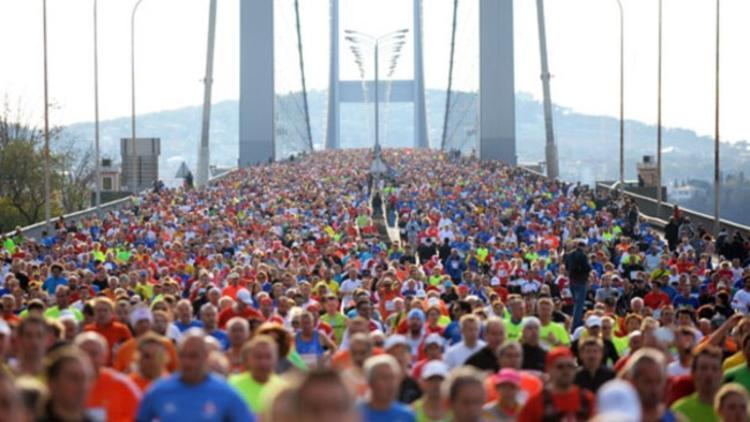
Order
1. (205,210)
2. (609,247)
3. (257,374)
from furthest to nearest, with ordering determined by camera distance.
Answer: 1. (205,210)
2. (609,247)
3. (257,374)

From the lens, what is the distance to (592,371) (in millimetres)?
10891

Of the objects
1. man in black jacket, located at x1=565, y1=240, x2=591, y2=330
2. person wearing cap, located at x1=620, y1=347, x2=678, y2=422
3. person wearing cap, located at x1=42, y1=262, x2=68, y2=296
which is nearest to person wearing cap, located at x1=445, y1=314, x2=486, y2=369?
person wearing cap, located at x1=620, y1=347, x2=678, y2=422

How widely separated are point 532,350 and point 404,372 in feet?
5.83

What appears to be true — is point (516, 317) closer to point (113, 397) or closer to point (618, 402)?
point (113, 397)

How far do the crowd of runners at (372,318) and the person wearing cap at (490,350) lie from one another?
0.02 m

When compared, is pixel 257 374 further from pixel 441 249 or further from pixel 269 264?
pixel 441 249

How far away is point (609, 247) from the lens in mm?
31859

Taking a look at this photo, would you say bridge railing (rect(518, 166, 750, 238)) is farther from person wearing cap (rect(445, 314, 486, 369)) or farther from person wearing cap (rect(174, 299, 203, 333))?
person wearing cap (rect(445, 314, 486, 369))

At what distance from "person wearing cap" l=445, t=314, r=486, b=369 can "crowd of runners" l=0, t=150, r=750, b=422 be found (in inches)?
0.8

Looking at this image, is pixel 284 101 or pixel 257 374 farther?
pixel 284 101

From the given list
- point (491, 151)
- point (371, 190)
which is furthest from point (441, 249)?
point (491, 151)

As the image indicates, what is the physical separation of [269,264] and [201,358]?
17.9 m

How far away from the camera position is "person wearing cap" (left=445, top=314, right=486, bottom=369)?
12266mm

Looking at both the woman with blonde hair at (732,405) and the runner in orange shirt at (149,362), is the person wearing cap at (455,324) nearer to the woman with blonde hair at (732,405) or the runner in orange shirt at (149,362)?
the runner in orange shirt at (149,362)
